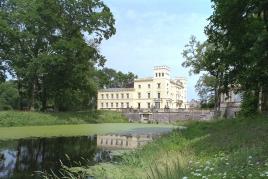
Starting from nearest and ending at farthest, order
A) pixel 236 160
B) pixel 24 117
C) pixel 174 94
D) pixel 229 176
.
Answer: pixel 229 176 → pixel 236 160 → pixel 24 117 → pixel 174 94

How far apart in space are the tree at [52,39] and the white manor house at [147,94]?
57715 mm

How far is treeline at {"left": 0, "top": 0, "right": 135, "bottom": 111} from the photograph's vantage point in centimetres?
4703

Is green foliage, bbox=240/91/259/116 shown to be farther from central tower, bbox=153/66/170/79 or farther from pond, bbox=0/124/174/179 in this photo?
central tower, bbox=153/66/170/79

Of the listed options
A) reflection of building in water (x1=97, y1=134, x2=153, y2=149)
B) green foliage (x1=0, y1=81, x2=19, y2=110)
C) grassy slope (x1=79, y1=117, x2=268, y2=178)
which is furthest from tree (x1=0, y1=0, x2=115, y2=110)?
grassy slope (x1=79, y1=117, x2=268, y2=178)

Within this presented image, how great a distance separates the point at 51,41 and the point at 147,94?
63.9m

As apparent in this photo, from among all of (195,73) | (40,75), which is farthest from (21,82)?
(195,73)

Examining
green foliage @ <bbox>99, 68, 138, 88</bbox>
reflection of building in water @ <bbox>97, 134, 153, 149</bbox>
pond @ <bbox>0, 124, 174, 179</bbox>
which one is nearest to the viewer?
pond @ <bbox>0, 124, 174, 179</bbox>

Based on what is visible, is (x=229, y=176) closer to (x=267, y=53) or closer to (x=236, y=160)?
(x=236, y=160)

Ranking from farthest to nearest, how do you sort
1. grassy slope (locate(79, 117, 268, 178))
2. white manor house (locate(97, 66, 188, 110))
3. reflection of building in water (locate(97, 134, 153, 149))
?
white manor house (locate(97, 66, 188, 110)) < reflection of building in water (locate(97, 134, 153, 149)) < grassy slope (locate(79, 117, 268, 178))

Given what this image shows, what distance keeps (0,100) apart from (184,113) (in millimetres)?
32017

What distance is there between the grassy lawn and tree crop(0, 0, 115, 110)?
4087 mm

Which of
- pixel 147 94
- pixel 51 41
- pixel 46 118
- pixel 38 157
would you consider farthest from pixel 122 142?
pixel 147 94

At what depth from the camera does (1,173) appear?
1309 centimetres

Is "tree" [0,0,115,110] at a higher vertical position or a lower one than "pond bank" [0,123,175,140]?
higher
